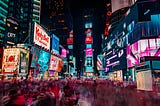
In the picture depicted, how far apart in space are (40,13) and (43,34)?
280 feet

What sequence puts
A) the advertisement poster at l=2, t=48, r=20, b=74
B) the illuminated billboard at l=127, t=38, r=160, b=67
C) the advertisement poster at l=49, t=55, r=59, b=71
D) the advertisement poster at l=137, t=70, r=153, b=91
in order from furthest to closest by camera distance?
the advertisement poster at l=49, t=55, r=59, b=71
the advertisement poster at l=2, t=48, r=20, b=74
the illuminated billboard at l=127, t=38, r=160, b=67
the advertisement poster at l=137, t=70, r=153, b=91

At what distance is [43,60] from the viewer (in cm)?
4850

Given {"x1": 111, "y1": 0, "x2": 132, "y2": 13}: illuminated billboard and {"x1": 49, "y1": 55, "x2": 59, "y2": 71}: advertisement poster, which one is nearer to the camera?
{"x1": 49, "y1": 55, "x2": 59, "y2": 71}: advertisement poster

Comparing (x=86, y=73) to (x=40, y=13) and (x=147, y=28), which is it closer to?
(x=40, y=13)

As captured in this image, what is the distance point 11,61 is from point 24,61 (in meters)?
5.78

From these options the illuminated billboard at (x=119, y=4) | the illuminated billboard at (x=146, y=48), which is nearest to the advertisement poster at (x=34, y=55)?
the illuminated billboard at (x=146, y=48)

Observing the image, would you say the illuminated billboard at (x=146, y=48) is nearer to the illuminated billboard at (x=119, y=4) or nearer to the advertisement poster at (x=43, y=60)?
the advertisement poster at (x=43, y=60)

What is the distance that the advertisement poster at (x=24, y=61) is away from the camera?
5084cm

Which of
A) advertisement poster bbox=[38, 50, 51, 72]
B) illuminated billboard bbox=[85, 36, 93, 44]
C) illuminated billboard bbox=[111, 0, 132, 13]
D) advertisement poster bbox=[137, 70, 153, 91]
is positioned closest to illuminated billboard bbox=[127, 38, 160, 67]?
advertisement poster bbox=[137, 70, 153, 91]

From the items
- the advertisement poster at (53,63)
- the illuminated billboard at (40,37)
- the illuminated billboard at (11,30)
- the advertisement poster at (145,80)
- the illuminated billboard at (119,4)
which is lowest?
the advertisement poster at (145,80)

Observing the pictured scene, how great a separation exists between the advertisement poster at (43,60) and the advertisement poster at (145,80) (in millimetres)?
28763

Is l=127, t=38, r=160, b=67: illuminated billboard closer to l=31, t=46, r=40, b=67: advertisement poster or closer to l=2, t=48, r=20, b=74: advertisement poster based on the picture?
l=31, t=46, r=40, b=67: advertisement poster

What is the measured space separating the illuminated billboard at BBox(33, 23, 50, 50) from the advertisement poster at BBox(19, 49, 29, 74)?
396 inches

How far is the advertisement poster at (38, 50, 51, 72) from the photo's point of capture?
46.7 metres
